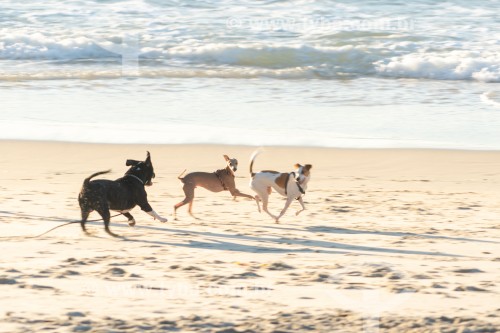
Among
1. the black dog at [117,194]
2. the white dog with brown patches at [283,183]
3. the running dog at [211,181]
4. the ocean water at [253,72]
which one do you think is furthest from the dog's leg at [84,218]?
the ocean water at [253,72]

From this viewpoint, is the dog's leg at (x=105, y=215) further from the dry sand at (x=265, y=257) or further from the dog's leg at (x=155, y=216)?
the dog's leg at (x=155, y=216)

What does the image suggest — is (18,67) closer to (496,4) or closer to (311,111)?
(311,111)

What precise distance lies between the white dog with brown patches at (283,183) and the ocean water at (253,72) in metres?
3.46

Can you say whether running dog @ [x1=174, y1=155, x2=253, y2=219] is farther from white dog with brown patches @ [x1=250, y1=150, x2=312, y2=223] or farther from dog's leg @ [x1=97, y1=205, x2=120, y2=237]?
dog's leg @ [x1=97, y1=205, x2=120, y2=237]

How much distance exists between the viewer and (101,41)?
70.2 ft

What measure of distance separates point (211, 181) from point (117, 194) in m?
1.07

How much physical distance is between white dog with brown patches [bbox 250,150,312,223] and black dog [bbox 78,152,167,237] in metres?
0.81

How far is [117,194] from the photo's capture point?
23.8 feet

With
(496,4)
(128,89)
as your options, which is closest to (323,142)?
(128,89)

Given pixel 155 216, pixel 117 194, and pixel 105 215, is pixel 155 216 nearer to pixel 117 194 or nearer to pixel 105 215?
pixel 117 194

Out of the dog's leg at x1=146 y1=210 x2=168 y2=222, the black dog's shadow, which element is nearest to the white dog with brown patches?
the black dog's shadow

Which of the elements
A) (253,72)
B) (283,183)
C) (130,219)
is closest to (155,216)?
(130,219)

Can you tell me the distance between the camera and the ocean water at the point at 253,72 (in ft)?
39.8

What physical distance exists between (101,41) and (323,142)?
11.1 meters
